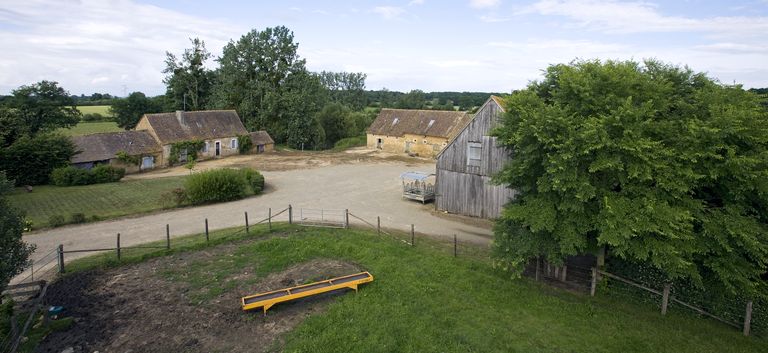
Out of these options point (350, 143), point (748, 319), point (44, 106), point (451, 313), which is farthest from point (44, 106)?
point (748, 319)

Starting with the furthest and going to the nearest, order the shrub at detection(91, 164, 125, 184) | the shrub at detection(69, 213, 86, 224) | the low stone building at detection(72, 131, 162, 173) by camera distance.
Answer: the low stone building at detection(72, 131, 162, 173), the shrub at detection(91, 164, 125, 184), the shrub at detection(69, 213, 86, 224)

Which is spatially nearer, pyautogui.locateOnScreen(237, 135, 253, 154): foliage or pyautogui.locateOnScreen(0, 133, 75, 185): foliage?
pyautogui.locateOnScreen(0, 133, 75, 185): foliage

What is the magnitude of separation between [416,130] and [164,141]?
2586 cm

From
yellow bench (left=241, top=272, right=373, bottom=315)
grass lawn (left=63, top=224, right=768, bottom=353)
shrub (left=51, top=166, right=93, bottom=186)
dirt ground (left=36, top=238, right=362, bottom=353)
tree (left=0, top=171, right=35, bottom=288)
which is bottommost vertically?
dirt ground (left=36, top=238, right=362, bottom=353)

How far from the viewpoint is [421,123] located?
161 ft

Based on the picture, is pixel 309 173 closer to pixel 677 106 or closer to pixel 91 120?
pixel 677 106

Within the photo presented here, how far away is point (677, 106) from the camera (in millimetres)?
13773

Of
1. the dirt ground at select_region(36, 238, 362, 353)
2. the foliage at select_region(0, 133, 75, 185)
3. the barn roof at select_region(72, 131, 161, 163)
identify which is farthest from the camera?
the barn roof at select_region(72, 131, 161, 163)

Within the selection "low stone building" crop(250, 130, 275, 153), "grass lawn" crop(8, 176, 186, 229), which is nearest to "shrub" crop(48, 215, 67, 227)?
"grass lawn" crop(8, 176, 186, 229)

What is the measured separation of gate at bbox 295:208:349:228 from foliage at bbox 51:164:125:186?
19.3m

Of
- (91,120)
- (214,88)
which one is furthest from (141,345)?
(91,120)

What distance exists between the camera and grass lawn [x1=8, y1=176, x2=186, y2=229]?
82.4 ft

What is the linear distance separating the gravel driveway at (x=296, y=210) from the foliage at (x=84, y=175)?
1218 centimetres

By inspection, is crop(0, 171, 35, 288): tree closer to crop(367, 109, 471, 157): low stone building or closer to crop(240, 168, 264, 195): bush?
crop(240, 168, 264, 195): bush
